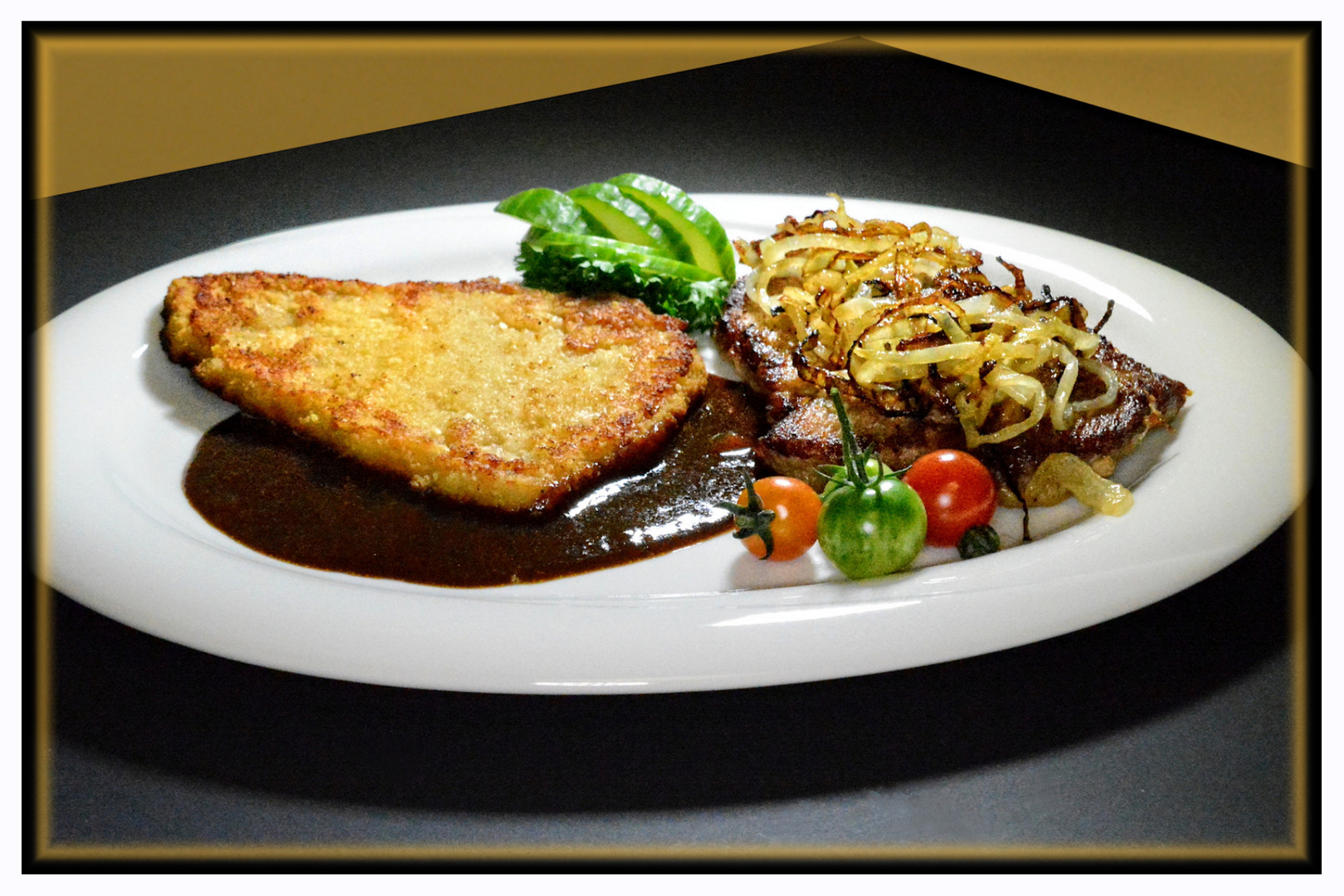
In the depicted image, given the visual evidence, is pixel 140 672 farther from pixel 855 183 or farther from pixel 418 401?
pixel 855 183

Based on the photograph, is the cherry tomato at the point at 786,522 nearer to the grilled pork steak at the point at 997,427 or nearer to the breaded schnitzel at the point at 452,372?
the grilled pork steak at the point at 997,427

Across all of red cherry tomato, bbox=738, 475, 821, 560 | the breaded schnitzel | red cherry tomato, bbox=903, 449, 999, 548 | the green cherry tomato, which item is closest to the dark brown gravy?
the breaded schnitzel

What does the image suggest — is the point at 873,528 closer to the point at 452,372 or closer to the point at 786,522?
the point at 786,522

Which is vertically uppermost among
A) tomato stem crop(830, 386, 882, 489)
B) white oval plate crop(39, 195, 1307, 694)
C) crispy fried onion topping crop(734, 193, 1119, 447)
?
crispy fried onion topping crop(734, 193, 1119, 447)

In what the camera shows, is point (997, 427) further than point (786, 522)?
Yes

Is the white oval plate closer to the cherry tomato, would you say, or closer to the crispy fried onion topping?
the cherry tomato

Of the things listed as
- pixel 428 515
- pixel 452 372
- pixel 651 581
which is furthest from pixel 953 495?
pixel 452 372
